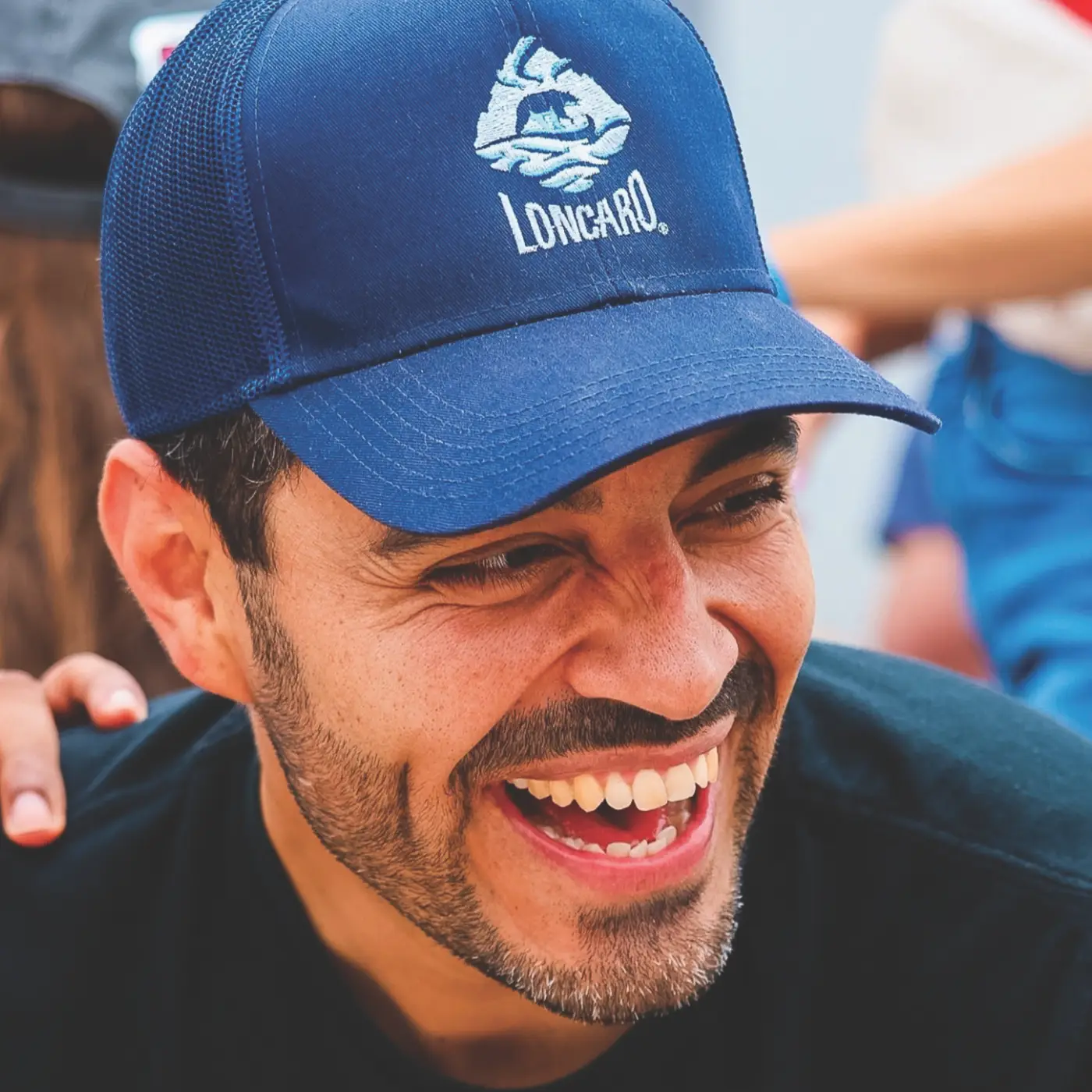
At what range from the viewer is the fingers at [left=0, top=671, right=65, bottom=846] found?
4.22 feet

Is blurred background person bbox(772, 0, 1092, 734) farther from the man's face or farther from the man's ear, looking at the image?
the man's ear

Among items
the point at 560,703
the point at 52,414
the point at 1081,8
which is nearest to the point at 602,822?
the point at 560,703

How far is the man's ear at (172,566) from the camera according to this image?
1.17m

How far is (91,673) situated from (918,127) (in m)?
1.25

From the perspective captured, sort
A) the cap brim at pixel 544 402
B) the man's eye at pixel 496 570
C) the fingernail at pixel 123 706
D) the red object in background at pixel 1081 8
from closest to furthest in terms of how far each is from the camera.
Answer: the cap brim at pixel 544 402
the man's eye at pixel 496 570
the fingernail at pixel 123 706
the red object in background at pixel 1081 8

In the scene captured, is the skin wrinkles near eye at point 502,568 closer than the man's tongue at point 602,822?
Yes

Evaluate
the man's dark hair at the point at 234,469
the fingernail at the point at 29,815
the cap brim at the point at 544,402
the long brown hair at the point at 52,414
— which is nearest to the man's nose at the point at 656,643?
the cap brim at the point at 544,402

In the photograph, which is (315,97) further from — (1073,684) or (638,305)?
(1073,684)

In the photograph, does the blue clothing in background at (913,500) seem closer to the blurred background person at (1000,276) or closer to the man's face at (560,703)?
the blurred background person at (1000,276)

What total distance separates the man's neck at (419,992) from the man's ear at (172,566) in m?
0.10

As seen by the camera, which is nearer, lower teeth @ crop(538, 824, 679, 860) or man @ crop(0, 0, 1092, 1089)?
man @ crop(0, 0, 1092, 1089)

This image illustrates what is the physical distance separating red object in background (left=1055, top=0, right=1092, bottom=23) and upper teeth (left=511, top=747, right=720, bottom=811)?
1.17m

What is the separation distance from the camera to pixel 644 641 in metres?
1.02

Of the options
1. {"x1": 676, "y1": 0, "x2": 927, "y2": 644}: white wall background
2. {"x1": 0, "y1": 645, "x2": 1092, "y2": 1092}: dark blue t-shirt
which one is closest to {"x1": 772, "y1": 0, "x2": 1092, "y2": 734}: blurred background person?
{"x1": 0, "y1": 645, "x2": 1092, "y2": 1092}: dark blue t-shirt
